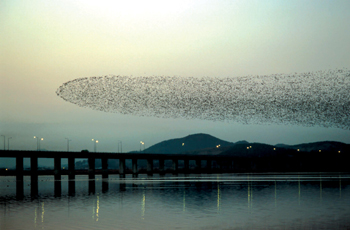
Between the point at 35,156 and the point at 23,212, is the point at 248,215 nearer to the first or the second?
the point at 23,212

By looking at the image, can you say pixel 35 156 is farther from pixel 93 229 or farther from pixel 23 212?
pixel 93 229

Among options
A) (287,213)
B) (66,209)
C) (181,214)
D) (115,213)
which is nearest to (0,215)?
(66,209)

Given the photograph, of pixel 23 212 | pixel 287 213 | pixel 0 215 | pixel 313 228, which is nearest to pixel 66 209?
pixel 23 212

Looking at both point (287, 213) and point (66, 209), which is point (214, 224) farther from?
point (66, 209)

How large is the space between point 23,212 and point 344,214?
25.5m

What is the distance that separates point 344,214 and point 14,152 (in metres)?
168

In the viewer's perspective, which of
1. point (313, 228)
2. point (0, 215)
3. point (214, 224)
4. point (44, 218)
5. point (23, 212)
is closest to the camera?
point (313, 228)

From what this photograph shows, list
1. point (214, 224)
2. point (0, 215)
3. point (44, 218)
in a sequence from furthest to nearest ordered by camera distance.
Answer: point (0, 215) → point (44, 218) → point (214, 224)

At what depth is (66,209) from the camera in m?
38.5

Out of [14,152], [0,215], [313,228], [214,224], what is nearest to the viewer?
[313,228]

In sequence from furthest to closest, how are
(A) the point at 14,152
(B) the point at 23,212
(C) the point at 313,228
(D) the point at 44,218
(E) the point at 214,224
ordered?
(A) the point at 14,152 < (B) the point at 23,212 < (D) the point at 44,218 < (E) the point at 214,224 < (C) the point at 313,228

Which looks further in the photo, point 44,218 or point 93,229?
point 44,218

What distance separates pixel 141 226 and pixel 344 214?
50.9ft

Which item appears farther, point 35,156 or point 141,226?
point 35,156
